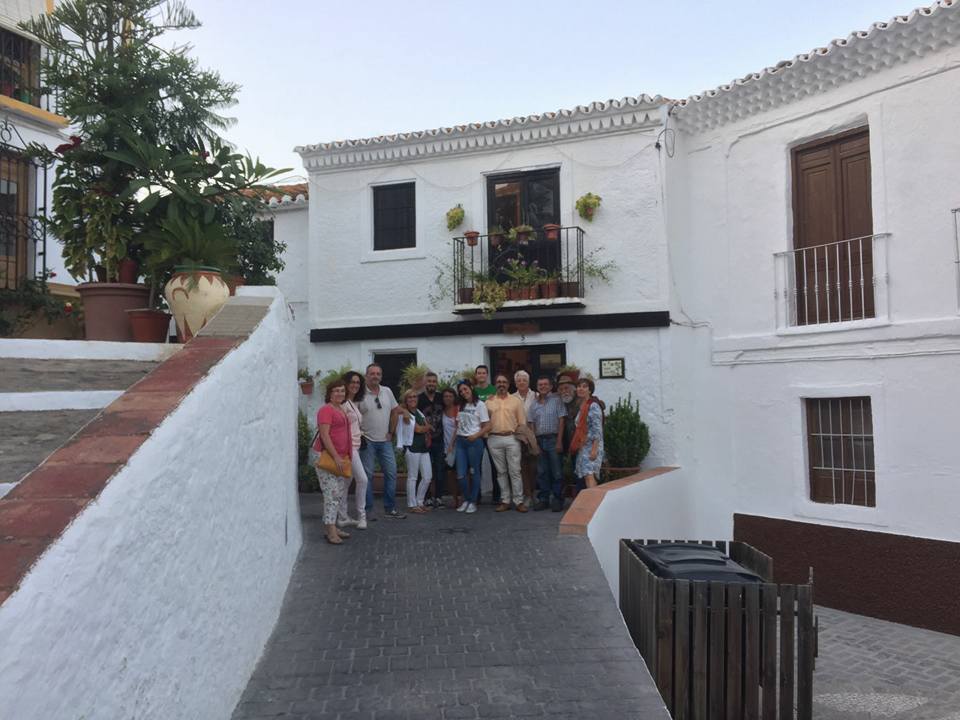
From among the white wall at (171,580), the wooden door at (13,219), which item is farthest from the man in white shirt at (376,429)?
the wooden door at (13,219)

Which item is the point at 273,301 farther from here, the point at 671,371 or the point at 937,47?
the point at 937,47

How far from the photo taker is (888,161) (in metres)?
9.23

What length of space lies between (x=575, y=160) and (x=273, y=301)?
22.2ft

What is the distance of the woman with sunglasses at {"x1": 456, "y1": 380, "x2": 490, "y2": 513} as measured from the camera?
9.12m

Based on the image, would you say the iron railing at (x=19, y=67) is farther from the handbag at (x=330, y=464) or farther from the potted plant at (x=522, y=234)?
the handbag at (x=330, y=464)

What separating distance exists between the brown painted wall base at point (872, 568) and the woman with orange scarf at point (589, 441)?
2.85m

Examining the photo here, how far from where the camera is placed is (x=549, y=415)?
928cm

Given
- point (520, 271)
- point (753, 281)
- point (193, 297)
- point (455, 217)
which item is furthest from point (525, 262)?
point (193, 297)

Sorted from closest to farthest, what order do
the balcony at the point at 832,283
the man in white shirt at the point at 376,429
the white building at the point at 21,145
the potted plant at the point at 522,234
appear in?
the man in white shirt at the point at 376,429, the balcony at the point at 832,283, the white building at the point at 21,145, the potted plant at the point at 522,234

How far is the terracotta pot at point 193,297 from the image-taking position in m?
6.56

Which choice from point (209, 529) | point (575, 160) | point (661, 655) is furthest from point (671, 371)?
point (209, 529)

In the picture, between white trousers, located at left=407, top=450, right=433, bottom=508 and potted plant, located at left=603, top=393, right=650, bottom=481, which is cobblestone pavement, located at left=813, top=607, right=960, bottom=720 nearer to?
potted plant, located at left=603, top=393, right=650, bottom=481

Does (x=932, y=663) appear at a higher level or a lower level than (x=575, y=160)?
lower

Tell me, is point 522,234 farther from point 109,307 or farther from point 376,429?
point 109,307
